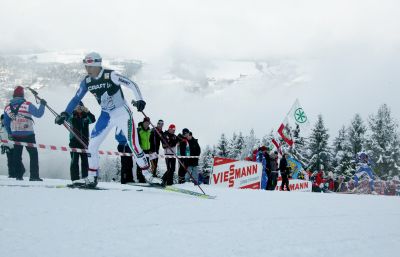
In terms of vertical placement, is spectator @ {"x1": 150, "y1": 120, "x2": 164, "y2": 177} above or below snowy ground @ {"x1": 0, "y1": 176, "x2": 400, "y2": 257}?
above

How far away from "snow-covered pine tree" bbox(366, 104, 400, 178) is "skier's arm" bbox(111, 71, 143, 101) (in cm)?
4721

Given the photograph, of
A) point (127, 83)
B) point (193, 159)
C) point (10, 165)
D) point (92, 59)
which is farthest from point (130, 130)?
point (193, 159)

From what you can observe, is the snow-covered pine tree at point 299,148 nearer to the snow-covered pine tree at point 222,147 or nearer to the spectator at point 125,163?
the snow-covered pine tree at point 222,147

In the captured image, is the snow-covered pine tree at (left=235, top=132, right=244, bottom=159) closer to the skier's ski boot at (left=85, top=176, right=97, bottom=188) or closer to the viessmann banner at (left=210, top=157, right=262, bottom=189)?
the viessmann banner at (left=210, top=157, right=262, bottom=189)

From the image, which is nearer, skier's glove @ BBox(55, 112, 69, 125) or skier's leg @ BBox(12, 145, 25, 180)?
skier's glove @ BBox(55, 112, 69, 125)

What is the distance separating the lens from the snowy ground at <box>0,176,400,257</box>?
13.2ft

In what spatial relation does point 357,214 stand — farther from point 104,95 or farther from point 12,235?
point 12,235

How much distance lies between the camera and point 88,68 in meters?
8.48

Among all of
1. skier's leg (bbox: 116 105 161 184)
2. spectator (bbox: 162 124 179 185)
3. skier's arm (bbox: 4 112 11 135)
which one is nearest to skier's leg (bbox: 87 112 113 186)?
skier's leg (bbox: 116 105 161 184)

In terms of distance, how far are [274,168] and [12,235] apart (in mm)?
12660

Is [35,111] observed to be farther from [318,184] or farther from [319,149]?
[319,149]

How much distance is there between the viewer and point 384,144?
178 feet

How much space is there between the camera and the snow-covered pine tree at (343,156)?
170 feet

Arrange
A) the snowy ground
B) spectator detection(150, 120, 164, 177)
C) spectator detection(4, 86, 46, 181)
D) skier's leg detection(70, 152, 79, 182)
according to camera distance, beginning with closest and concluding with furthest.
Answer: the snowy ground
spectator detection(4, 86, 46, 181)
skier's leg detection(70, 152, 79, 182)
spectator detection(150, 120, 164, 177)
